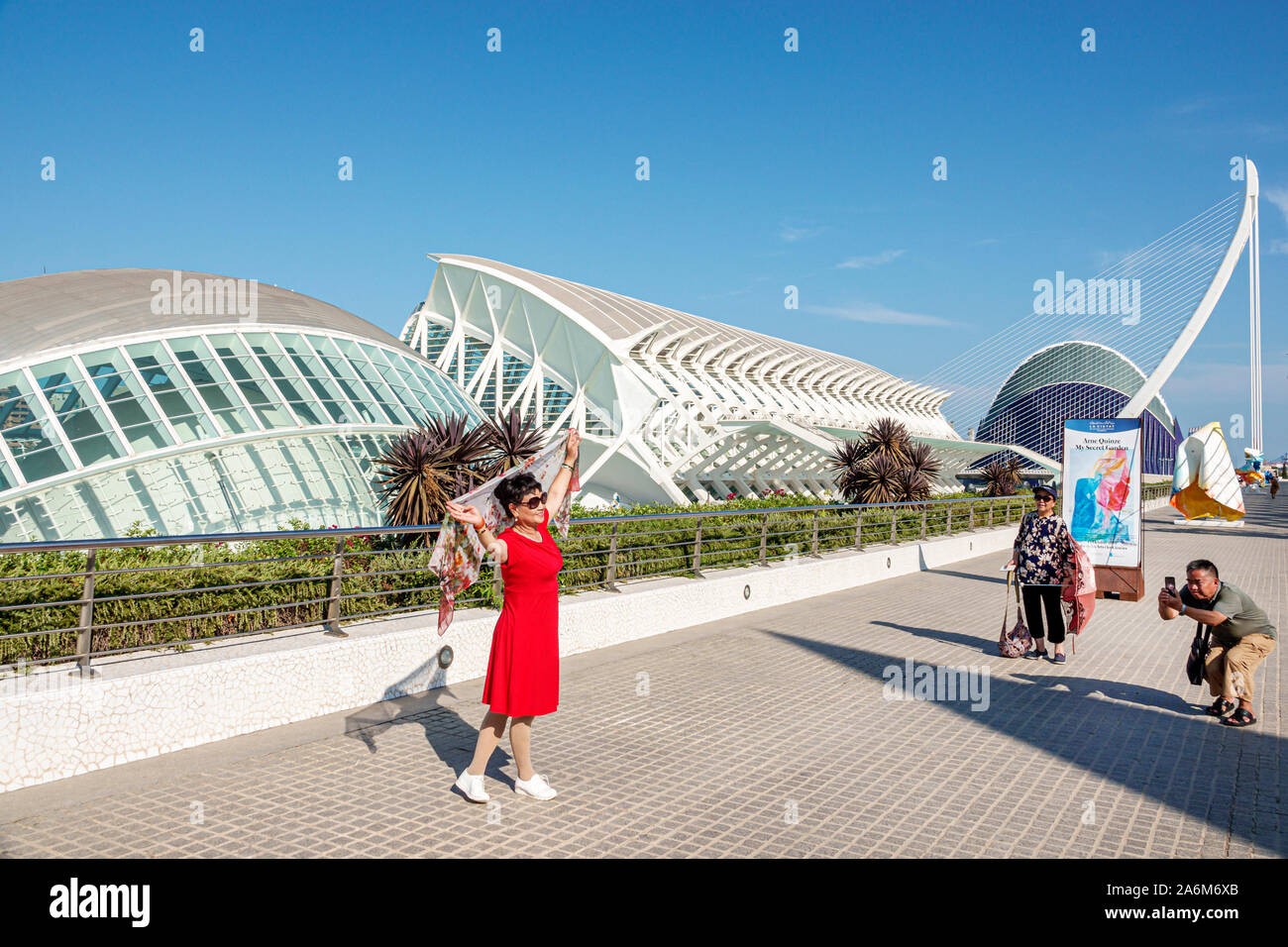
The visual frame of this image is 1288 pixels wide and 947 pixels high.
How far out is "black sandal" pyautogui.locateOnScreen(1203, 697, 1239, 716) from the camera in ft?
21.4

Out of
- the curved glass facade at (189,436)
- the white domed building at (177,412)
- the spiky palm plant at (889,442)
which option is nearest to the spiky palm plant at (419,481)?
the curved glass facade at (189,436)

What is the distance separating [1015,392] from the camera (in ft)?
371

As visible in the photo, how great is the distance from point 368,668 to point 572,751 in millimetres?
1862

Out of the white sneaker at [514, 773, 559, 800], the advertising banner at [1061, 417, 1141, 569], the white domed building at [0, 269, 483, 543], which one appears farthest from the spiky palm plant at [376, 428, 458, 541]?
the white sneaker at [514, 773, 559, 800]

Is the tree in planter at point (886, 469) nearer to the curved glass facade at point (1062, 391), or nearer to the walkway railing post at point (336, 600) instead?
the walkway railing post at point (336, 600)

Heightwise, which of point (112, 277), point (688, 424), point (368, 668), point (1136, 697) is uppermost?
point (112, 277)

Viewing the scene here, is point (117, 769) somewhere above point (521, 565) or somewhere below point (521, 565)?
below

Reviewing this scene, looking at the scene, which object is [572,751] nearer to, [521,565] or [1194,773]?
[521,565]

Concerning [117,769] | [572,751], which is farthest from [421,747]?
[117,769]

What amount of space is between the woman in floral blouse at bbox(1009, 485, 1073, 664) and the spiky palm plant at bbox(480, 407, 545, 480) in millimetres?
9594

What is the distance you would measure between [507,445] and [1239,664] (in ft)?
42.6

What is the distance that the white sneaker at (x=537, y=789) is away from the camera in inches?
181

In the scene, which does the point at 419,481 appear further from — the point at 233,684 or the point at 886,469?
the point at 886,469
